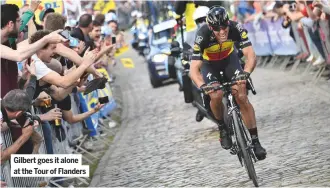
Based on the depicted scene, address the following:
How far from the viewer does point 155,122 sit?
17.0 m

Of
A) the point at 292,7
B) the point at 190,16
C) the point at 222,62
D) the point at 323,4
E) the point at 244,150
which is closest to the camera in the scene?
the point at 244,150

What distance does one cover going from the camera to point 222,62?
1059 centimetres

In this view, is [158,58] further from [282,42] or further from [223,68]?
[223,68]

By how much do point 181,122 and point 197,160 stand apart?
4702mm

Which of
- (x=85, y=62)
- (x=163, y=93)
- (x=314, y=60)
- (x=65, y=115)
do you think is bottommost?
(x=163, y=93)

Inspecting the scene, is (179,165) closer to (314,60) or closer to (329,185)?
(329,185)

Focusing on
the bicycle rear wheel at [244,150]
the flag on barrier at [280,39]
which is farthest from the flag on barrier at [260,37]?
the bicycle rear wheel at [244,150]

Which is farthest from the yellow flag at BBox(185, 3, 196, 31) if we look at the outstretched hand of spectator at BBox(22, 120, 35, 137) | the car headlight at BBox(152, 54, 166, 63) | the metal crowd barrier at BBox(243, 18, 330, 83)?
the car headlight at BBox(152, 54, 166, 63)

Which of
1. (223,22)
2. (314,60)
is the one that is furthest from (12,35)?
(314,60)

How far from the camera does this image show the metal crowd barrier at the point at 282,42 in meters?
16.6

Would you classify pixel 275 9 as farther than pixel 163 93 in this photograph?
No

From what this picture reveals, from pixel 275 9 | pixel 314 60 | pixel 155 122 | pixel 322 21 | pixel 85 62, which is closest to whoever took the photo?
pixel 85 62

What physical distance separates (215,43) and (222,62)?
37 centimetres

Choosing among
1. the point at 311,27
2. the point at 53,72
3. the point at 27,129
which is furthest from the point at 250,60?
the point at 311,27
